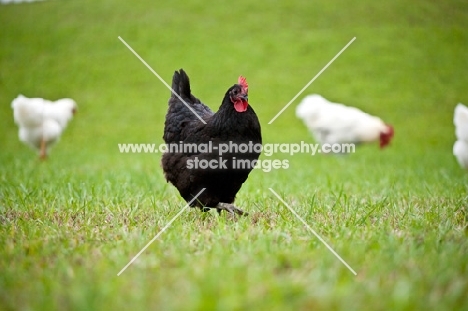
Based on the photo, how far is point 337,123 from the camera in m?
10.6

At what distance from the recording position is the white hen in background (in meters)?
8.64

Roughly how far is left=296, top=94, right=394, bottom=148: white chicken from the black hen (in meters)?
7.07

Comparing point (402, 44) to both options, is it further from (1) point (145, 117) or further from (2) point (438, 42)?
(1) point (145, 117)

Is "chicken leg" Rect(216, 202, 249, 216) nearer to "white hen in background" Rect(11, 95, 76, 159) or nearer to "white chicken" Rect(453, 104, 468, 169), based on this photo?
"white chicken" Rect(453, 104, 468, 169)

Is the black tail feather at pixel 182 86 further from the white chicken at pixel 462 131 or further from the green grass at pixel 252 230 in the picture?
the white chicken at pixel 462 131

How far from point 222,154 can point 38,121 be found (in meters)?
6.54

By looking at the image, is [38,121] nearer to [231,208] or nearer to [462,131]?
[231,208]

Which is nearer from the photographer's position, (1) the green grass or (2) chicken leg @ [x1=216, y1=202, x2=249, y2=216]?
(1) the green grass

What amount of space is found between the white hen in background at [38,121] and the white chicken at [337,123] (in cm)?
556

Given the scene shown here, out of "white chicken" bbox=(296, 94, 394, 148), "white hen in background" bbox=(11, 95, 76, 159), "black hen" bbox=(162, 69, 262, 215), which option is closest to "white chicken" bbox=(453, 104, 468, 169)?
"black hen" bbox=(162, 69, 262, 215)

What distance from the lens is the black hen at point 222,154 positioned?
3574 mm

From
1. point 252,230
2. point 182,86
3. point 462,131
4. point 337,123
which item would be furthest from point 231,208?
point 337,123

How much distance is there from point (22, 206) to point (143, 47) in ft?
64.7

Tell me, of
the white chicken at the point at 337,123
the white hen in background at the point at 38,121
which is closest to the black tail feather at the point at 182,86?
the white hen in background at the point at 38,121
